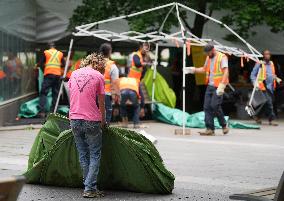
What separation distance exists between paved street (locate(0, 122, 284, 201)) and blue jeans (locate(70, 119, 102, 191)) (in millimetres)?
248

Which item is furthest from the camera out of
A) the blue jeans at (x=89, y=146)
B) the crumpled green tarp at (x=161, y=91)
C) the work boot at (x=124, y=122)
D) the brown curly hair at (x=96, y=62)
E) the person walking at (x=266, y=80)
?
the crumpled green tarp at (x=161, y=91)

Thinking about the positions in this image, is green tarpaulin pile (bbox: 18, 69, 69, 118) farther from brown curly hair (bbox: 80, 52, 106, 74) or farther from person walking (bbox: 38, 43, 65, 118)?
brown curly hair (bbox: 80, 52, 106, 74)

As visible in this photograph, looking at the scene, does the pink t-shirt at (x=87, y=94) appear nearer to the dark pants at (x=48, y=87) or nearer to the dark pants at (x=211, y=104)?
the dark pants at (x=211, y=104)

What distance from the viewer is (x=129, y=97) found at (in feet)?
57.3

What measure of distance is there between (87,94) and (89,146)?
1.81 feet

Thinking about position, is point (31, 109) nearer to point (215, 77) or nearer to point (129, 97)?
point (129, 97)

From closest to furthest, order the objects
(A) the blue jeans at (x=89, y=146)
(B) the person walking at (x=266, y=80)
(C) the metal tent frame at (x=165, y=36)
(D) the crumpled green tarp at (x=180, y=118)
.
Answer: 1. (A) the blue jeans at (x=89, y=146)
2. (C) the metal tent frame at (x=165, y=36)
3. (D) the crumpled green tarp at (x=180, y=118)
4. (B) the person walking at (x=266, y=80)

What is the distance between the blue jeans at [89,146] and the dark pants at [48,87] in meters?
11.0

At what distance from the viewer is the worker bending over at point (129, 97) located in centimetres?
1740

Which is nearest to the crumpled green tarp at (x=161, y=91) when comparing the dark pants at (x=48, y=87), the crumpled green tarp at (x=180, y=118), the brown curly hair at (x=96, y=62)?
the crumpled green tarp at (x=180, y=118)

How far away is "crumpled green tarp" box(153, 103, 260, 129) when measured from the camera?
59.2ft

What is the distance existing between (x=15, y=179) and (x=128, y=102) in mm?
14203

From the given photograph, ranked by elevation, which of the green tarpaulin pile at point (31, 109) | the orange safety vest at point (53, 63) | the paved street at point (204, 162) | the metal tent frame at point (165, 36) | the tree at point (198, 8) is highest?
the tree at point (198, 8)

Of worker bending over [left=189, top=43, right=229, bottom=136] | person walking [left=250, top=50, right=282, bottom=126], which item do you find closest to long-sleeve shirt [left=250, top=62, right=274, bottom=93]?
person walking [left=250, top=50, right=282, bottom=126]
